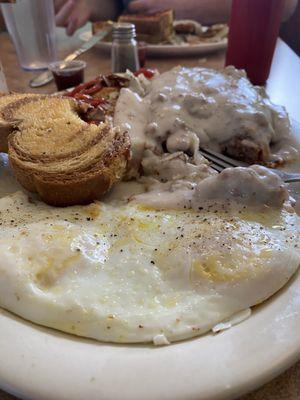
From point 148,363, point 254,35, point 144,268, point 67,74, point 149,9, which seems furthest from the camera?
point 149,9

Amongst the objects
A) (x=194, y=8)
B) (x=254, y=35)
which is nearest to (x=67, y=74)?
(x=254, y=35)

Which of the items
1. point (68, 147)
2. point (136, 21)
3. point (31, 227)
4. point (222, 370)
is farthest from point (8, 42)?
point (222, 370)

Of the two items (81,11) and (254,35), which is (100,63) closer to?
(81,11)

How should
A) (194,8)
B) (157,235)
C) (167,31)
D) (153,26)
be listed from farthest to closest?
1. (194,8)
2. (167,31)
3. (153,26)
4. (157,235)

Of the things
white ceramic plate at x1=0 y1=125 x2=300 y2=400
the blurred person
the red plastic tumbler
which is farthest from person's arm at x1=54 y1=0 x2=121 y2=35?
white ceramic plate at x1=0 y1=125 x2=300 y2=400

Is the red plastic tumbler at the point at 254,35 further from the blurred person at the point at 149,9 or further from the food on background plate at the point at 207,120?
the blurred person at the point at 149,9

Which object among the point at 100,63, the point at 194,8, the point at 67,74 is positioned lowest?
the point at 100,63

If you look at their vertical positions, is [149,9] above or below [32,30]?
below

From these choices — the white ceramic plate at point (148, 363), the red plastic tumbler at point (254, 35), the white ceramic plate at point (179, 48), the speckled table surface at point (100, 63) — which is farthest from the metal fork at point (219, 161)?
the white ceramic plate at point (179, 48)
